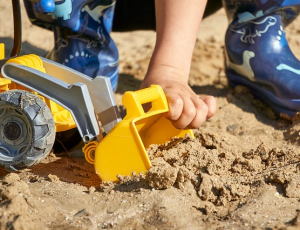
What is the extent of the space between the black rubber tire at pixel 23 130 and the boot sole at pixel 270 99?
2.94 feet

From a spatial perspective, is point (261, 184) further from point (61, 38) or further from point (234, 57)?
point (61, 38)

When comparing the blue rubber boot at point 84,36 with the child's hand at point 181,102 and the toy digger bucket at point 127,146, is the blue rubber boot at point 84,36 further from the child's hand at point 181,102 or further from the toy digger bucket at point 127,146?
the toy digger bucket at point 127,146

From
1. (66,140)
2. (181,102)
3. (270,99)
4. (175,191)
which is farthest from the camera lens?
(270,99)

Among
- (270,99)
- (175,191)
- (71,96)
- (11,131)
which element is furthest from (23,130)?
(270,99)

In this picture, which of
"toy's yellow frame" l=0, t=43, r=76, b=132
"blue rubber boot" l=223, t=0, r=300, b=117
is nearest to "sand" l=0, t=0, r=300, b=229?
"toy's yellow frame" l=0, t=43, r=76, b=132

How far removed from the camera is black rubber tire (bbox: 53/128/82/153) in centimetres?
137

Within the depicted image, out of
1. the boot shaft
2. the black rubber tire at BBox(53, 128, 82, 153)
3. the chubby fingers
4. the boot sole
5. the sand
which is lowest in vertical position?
the boot sole

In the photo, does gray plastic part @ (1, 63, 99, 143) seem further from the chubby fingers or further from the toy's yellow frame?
the chubby fingers

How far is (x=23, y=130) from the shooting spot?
1.13 m

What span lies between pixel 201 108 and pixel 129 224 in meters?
0.42

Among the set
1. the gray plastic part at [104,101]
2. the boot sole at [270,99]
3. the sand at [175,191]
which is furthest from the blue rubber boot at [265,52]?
the gray plastic part at [104,101]

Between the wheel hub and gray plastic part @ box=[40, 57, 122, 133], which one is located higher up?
gray plastic part @ box=[40, 57, 122, 133]

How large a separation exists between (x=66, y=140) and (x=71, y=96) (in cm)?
28

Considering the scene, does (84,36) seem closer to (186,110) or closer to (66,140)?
(66,140)
